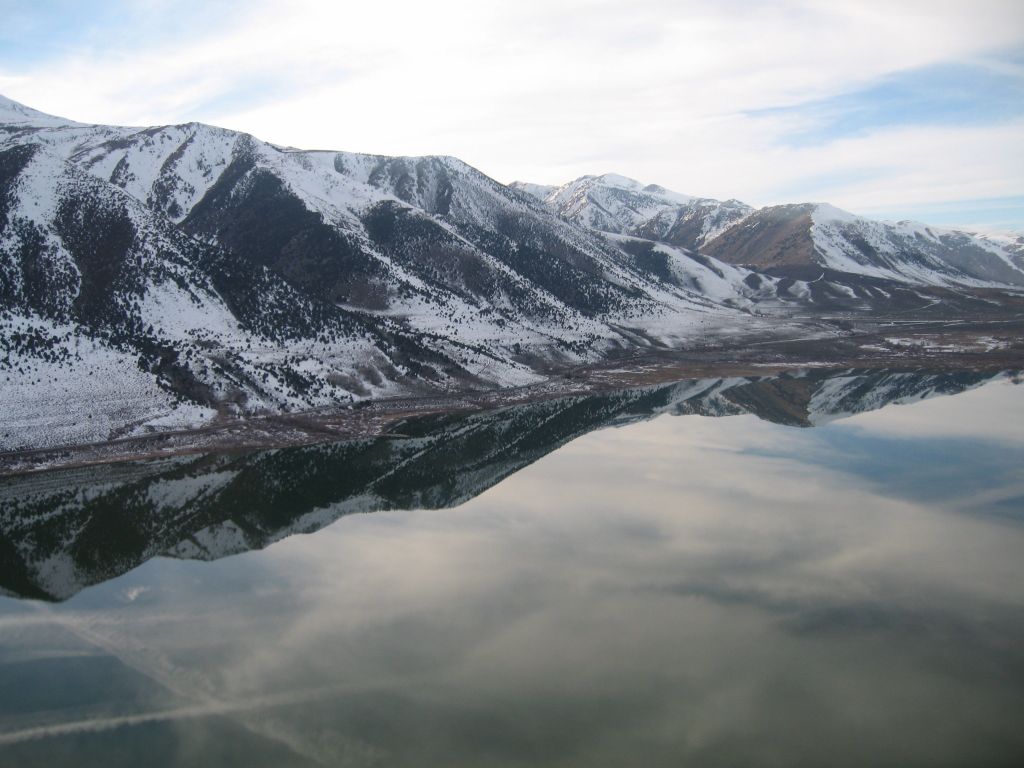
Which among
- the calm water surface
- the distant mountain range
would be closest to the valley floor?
the distant mountain range

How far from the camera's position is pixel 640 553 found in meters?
37.2

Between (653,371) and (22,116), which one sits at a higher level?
(22,116)

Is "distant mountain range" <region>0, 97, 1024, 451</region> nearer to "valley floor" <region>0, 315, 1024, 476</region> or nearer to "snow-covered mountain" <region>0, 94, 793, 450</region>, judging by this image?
"snow-covered mountain" <region>0, 94, 793, 450</region>

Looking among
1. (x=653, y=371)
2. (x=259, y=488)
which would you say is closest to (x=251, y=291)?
(x=259, y=488)

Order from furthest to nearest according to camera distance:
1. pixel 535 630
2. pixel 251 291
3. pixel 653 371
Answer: pixel 653 371, pixel 251 291, pixel 535 630

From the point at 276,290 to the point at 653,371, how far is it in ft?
171

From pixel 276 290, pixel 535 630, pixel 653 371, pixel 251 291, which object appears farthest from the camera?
pixel 653 371

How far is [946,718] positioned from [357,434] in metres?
49.9

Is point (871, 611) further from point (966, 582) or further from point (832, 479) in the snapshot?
point (832, 479)

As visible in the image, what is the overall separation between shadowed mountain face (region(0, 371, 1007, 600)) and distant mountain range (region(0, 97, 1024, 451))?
11934 mm

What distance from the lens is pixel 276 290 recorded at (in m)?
97.0

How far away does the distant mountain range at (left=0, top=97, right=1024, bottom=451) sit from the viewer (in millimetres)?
70250

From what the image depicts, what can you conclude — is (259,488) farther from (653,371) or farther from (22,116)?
(22,116)

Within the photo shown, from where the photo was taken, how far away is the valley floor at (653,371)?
59.1 m
